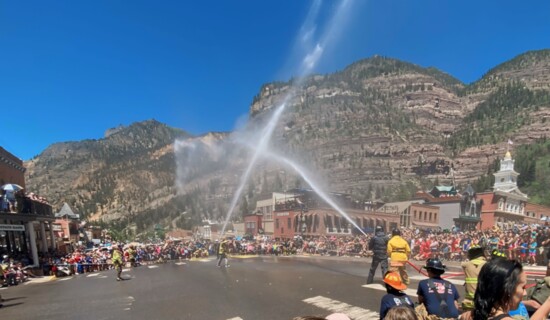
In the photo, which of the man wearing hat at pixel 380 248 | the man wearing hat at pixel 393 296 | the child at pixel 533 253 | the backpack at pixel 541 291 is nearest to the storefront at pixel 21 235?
the man wearing hat at pixel 380 248

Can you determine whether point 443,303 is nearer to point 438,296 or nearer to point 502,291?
point 438,296

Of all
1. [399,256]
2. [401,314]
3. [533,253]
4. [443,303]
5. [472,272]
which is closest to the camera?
[401,314]

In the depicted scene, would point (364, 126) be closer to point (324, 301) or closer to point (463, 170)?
point (463, 170)

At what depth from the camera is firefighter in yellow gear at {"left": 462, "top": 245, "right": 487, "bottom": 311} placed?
505 cm

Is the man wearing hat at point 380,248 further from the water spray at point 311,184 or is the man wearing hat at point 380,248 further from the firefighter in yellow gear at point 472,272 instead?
the water spray at point 311,184

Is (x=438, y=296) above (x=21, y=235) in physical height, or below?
above

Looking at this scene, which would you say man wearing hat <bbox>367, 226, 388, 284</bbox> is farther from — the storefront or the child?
the storefront

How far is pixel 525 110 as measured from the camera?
553ft

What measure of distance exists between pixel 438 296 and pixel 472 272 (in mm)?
919

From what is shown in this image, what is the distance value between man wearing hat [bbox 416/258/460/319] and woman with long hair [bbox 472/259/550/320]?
176cm

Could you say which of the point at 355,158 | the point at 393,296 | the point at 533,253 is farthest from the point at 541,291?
the point at 355,158

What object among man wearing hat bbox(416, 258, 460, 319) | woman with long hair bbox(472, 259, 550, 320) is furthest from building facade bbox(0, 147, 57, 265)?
woman with long hair bbox(472, 259, 550, 320)

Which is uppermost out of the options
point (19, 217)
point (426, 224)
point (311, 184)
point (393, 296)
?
point (19, 217)

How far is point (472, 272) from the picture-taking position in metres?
5.25
